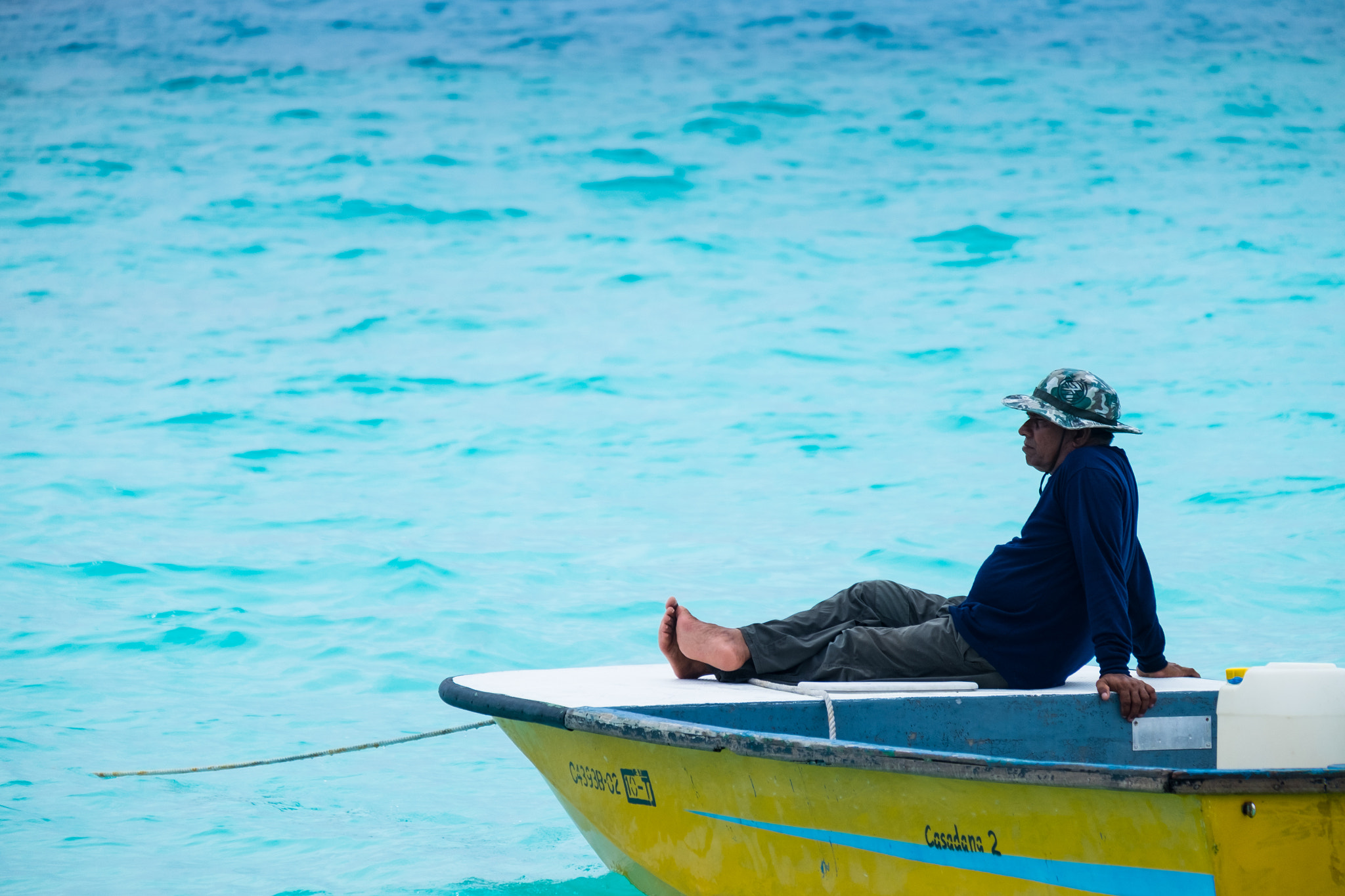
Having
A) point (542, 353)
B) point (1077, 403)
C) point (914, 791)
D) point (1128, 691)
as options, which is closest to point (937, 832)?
point (914, 791)

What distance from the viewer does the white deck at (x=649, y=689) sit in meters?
3.33

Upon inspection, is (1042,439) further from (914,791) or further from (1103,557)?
(914,791)

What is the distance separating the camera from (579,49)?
83.8 ft

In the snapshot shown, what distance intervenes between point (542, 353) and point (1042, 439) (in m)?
11.8

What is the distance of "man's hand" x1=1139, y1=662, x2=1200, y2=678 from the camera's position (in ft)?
12.5

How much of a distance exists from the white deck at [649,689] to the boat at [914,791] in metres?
0.01

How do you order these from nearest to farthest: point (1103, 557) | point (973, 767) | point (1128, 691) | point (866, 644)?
1. point (973, 767)
2. point (1103, 557)
3. point (1128, 691)
4. point (866, 644)

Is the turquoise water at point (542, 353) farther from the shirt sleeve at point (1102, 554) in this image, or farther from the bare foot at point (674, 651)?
the shirt sleeve at point (1102, 554)

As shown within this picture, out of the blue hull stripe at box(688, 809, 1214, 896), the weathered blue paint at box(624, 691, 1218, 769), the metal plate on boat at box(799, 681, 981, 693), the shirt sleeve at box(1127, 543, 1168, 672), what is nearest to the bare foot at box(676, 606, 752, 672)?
the metal plate on boat at box(799, 681, 981, 693)

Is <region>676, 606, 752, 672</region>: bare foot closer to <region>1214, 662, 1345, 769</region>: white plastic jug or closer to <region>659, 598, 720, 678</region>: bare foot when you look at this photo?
<region>659, 598, 720, 678</region>: bare foot

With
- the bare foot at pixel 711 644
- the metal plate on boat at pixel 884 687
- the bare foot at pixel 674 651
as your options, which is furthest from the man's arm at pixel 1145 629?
the bare foot at pixel 674 651

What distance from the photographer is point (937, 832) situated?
2.81 metres

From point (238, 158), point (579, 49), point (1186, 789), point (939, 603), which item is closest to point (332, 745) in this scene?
point (939, 603)

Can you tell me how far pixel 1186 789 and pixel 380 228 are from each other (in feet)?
57.0
